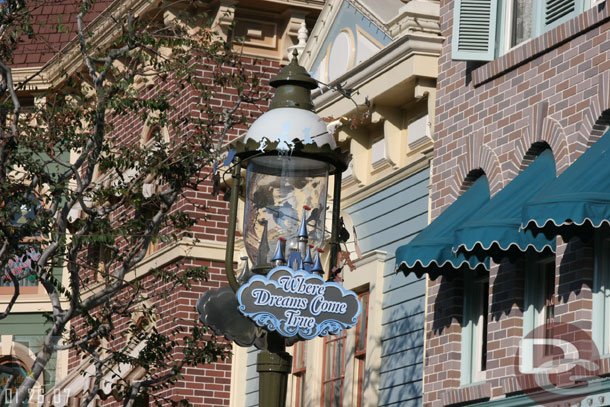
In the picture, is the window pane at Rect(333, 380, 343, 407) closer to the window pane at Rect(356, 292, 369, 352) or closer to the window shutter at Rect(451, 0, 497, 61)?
the window pane at Rect(356, 292, 369, 352)

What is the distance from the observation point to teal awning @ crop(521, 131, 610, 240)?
11.2 meters

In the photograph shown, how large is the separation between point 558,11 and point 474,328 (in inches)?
130

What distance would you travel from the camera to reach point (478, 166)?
14.6 m

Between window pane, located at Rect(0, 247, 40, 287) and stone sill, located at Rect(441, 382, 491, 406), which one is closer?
stone sill, located at Rect(441, 382, 491, 406)

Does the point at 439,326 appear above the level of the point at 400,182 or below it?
below

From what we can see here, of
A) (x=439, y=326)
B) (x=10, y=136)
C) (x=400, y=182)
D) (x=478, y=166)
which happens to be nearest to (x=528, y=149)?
(x=478, y=166)

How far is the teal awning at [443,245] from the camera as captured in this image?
1360cm

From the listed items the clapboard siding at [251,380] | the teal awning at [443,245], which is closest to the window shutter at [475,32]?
the teal awning at [443,245]

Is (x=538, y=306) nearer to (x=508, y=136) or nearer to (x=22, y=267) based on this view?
(x=508, y=136)

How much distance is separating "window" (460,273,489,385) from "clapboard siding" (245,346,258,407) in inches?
273

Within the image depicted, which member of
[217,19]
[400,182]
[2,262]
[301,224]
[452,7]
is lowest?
[301,224]

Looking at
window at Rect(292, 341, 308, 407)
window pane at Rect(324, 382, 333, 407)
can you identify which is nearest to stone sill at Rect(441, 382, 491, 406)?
window pane at Rect(324, 382, 333, 407)

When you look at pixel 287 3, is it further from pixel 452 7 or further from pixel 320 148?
pixel 320 148

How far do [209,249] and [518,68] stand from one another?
958 centimetres
